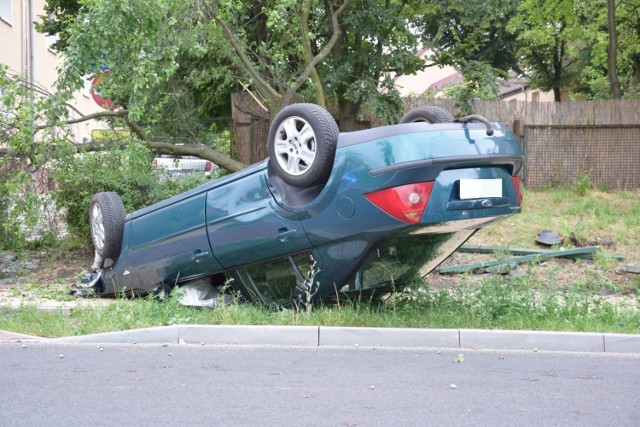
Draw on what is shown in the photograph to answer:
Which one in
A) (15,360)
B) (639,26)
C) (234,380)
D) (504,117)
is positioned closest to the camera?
(234,380)

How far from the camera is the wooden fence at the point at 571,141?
58.4ft

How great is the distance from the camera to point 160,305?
7793mm

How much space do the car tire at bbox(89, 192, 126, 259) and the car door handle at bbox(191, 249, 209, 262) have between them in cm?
129

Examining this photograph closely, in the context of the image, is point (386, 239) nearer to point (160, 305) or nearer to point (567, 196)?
point (160, 305)

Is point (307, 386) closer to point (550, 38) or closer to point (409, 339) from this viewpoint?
point (409, 339)

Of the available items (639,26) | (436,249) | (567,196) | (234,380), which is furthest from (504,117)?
(234,380)

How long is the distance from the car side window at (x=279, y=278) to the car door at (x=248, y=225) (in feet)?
0.43

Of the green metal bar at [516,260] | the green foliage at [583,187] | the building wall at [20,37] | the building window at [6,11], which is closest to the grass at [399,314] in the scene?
the green metal bar at [516,260]

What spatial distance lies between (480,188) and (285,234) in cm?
165

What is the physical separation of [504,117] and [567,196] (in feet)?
8.49

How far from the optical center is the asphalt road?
4566 millimetres

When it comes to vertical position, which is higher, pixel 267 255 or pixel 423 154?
pixel 423 154

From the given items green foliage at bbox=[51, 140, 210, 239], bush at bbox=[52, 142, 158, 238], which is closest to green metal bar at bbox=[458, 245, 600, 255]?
green foliage at bbox=[51, 140, 210, 239]

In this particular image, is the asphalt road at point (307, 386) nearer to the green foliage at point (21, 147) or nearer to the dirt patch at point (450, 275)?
the dirt patch at point (450, 275)
